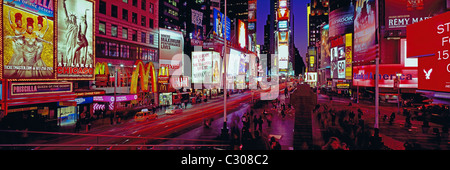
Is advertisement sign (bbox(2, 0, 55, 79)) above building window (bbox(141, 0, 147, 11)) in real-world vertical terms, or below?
below

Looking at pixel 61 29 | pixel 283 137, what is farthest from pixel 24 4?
pixel 283 137

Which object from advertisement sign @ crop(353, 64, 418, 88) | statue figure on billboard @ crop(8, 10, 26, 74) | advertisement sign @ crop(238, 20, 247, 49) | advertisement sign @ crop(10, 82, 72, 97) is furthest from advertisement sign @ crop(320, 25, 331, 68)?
statue figure on billboard @ crop(8, 10, 26, 74)

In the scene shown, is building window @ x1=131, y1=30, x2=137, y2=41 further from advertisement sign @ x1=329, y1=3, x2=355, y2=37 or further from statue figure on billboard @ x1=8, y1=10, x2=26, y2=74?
advertisement sign @ x1=329, y1=3, x2=355, y2=37

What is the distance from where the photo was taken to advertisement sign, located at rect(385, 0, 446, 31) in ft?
142

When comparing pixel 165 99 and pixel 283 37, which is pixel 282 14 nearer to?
pixel 283 37

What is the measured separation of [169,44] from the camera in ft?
159

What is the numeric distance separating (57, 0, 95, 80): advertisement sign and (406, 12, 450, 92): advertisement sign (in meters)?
32.6

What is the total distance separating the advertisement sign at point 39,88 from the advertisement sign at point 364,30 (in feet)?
178

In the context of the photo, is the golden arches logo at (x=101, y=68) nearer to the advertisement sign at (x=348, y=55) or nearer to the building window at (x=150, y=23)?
the building window at (x=150, y=23)

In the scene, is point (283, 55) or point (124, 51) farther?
point (283, 55)

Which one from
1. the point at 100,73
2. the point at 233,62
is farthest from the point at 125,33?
the point at 233,62

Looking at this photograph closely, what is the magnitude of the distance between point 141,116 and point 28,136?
10.9m

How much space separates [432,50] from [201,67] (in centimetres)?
4851

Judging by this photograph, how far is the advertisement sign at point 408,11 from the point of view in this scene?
4316 cm
